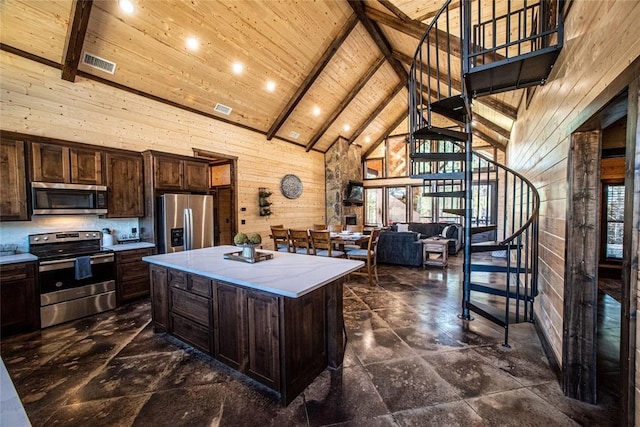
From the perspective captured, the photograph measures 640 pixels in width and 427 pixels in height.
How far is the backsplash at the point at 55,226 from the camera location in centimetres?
318

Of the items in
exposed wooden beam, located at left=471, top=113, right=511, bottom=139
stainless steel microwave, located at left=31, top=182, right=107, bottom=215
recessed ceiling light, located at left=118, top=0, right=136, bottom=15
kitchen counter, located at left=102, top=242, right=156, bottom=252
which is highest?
recessed ceiling light, located at left=118, top=0, right=136, bottom=15

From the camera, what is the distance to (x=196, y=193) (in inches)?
184

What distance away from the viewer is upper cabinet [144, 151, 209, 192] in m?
4.04

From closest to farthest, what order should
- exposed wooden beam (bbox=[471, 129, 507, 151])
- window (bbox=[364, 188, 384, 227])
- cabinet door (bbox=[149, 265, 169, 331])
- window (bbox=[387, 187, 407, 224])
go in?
cabinet door (bbox=[149, 265, 169, 331])
exposed wooden beam (bbox=[471, 129, 507, 151])
window (bbox=[387, 187, 407, 224])
window (bbox=[364, 188, 384, 227])

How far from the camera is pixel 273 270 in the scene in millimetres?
2156

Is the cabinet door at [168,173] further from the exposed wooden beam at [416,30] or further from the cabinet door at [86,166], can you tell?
the exposed wooden beam at [416,30]

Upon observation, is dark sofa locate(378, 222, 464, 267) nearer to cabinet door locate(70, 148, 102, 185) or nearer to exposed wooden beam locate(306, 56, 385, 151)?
exposed wooden beam locate(306, 56, 385, 151)

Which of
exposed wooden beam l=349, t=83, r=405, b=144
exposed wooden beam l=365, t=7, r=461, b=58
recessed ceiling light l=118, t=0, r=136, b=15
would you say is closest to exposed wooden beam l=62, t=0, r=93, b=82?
recessed ceiling light l=118, t=0, r=136, b=15

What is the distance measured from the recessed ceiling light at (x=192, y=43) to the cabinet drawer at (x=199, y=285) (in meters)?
3.61

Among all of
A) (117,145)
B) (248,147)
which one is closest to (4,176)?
(117,145)

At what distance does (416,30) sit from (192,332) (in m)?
5.13

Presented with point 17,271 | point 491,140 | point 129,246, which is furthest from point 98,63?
point 491,140

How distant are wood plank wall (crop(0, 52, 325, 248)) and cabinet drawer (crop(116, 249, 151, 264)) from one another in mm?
1663

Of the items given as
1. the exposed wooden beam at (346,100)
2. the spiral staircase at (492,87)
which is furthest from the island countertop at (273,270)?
the exposed wooden beam at (346,100)
